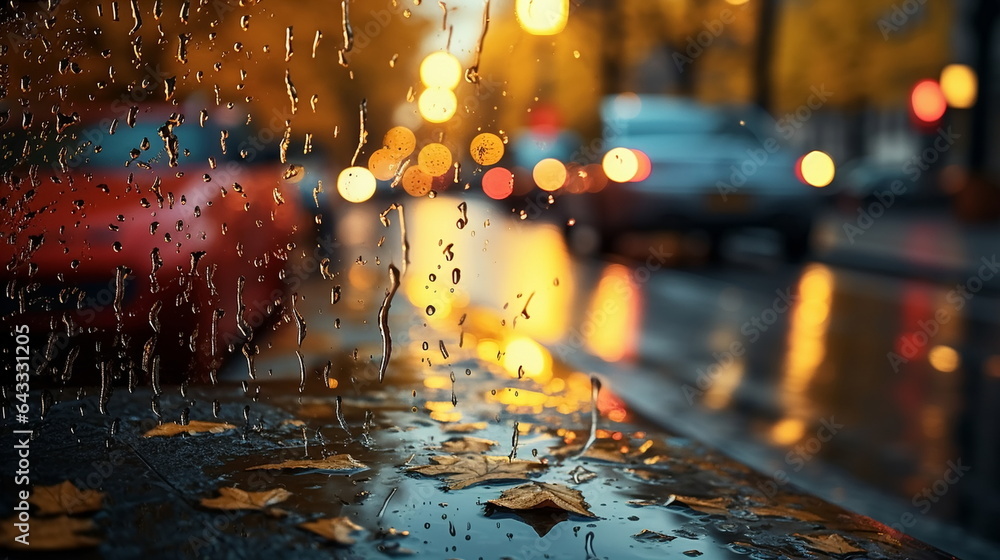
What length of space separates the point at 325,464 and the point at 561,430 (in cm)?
85

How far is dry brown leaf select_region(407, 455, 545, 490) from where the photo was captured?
7.81 ft

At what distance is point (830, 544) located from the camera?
2.09m

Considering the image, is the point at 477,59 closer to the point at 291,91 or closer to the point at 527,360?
the point at 291,91

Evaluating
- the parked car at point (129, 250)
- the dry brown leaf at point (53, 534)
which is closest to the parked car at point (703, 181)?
the parked car at point (129, 250)

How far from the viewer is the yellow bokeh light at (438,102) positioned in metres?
2.92

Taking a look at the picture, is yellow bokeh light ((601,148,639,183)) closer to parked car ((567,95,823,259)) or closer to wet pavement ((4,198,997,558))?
parked car ((567,95,823,259))

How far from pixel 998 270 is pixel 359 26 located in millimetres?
9823

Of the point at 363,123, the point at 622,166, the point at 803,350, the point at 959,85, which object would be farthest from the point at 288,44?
the point at 959,85

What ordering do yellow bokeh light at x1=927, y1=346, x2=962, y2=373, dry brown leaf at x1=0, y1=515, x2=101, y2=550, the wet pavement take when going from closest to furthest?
dry brown leaf at x1=0, y1=515, x2=101, y2=550 < the wet pavement < yellow bokeh light at x1=927, y1=346, x2=962, y2=373

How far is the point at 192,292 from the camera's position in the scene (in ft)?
10.0

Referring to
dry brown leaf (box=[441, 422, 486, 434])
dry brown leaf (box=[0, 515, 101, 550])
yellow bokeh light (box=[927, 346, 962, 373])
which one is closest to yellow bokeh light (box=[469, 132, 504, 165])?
dry brown leaf (box=[441, 422, 486, 434])

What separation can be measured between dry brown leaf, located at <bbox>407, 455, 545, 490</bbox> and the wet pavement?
1.6 inches

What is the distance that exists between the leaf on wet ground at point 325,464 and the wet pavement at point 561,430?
0.04m

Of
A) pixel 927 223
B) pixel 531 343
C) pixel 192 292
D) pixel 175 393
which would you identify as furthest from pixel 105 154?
pixel 927 223
